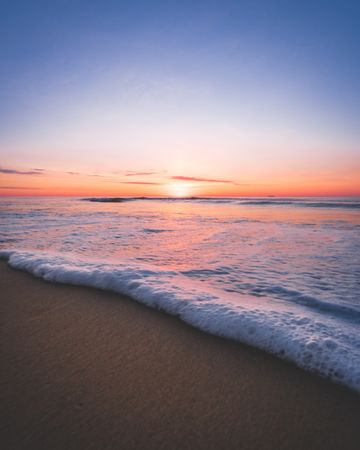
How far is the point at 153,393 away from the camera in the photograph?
5.80 feet

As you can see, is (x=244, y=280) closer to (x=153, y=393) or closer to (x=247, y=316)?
(x=247, y=316)

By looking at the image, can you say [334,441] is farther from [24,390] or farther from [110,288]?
[110,288]

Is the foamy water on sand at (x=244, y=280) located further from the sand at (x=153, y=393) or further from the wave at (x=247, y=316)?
the sand at (x=153, y=393)

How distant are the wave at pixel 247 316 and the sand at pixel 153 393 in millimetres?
135

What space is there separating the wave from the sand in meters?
0.14

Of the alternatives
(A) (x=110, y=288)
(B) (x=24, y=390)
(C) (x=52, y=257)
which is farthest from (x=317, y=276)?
(C) (x=52, y=257)

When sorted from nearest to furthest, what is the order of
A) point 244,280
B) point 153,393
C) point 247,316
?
1. point 153,393
2. point 247,316
3. point 244,280

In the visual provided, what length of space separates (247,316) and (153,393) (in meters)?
1.30

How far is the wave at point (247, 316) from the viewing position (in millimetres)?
2141

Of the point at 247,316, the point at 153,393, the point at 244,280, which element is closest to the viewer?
the point at 153,393

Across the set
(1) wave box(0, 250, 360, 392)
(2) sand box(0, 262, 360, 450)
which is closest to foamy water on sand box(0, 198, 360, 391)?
(1) wave box(0, 250, 360, 392)

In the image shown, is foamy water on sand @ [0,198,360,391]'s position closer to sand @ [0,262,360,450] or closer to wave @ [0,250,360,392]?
wave @ [0,250,360,392]

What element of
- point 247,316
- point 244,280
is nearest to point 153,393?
point 247,316

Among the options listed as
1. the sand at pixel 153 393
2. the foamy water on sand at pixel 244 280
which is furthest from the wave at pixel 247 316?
the sand at pixel 153 393
